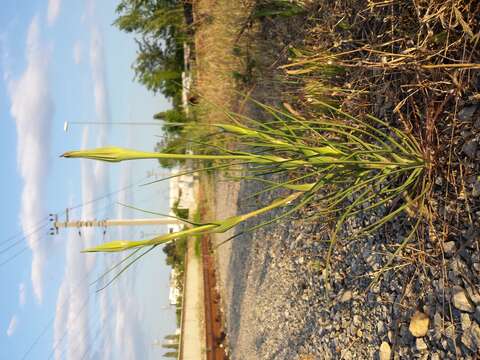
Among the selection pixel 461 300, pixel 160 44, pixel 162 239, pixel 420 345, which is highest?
pixel 160 44

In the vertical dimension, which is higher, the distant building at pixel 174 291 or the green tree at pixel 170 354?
the distant building at pixel 174 291

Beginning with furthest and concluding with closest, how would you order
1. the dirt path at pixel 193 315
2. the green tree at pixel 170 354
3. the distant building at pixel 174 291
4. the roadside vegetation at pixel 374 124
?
the distant building at pixel 174 291
the green tree at pixel 170 354
the dirt path at pixel 193 315
the roadside vegetation at pixel 374 124

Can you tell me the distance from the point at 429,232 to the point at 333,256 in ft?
3.57

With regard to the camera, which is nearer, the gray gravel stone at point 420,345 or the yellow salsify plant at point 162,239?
the yellow salsify plant at point 162,239

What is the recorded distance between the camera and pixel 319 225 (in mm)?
3412

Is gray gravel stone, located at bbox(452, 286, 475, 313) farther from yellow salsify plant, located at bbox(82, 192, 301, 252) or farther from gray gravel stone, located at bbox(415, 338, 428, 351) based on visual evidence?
yellow salsify plant, located at bbox(82, 192, 301, 252)

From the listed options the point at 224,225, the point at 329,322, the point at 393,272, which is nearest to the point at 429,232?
the point at 393,272

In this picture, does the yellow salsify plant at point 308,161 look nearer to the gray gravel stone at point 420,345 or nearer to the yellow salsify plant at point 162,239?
the yellow salsify plant at point 162,239

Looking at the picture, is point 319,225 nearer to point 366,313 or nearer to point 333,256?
point 333,256

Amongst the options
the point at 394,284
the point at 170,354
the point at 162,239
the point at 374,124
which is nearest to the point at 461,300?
the point at 394,284

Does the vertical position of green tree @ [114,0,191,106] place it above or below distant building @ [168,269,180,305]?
above

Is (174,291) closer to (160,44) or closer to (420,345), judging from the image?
(160,44)

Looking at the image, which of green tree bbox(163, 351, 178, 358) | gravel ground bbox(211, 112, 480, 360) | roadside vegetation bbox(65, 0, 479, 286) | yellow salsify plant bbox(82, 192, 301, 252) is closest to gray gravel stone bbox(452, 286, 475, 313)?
gravel ground bbox(211, 112, 480, 360)

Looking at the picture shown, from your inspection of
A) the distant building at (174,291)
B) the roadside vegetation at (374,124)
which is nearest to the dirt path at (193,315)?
the distant building at (174,291)
